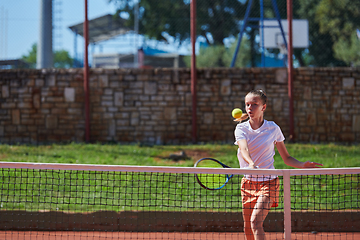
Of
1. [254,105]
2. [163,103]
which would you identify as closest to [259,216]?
[254,105]

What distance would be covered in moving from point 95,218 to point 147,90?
19.1ft

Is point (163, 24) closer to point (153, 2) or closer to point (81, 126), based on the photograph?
point (153, 2)

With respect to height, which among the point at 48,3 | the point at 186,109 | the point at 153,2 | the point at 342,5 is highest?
the point at 153,2

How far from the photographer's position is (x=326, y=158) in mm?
8500

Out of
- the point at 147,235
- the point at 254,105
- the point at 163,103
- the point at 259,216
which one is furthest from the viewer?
the point at 163,103

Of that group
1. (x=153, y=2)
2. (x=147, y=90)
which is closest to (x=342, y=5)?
(x=153, y=2)

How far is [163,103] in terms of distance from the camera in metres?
11.1

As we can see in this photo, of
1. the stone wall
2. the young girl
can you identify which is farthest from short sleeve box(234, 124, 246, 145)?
the stone wall

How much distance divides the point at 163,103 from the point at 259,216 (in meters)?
7.87

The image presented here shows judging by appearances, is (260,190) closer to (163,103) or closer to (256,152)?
(256,152)

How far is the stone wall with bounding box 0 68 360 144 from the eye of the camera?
10984mm

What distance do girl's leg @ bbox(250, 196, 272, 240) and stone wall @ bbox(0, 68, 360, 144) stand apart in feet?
24.8

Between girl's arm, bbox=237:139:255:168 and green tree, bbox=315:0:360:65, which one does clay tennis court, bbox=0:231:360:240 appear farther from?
green tree, bbox=315:0:360:65

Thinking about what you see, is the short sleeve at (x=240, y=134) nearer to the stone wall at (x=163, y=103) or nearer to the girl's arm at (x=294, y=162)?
the girl's arm at (x=294, y=162)
